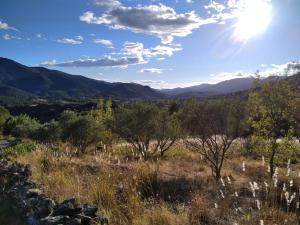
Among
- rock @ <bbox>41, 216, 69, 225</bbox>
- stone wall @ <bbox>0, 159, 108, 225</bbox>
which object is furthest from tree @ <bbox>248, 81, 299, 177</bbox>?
rock @ <bbox>41, 216, 69, 225</bbox>

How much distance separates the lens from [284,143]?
17.8m

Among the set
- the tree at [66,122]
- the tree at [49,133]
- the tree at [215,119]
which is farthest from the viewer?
the tree at [49,133]

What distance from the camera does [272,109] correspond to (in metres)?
17.9

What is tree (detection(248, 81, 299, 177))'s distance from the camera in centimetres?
1752

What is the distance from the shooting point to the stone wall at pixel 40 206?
19.0 feet

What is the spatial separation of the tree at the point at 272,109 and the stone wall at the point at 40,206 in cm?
1152

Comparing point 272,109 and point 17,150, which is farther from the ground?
point 272,109

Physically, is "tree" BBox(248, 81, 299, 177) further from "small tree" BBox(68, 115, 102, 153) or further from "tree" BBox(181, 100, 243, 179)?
"small tree" BBox(68, 115, 102, 153)

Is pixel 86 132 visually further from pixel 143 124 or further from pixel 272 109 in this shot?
pixel 272 109

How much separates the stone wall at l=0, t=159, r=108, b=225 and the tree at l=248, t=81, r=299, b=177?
1152 cm

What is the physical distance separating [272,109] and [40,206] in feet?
44.5

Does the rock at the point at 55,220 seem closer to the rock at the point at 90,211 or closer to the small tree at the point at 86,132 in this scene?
the rock at the point at 90,211

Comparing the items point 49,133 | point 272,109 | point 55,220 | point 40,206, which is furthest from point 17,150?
point 49,133

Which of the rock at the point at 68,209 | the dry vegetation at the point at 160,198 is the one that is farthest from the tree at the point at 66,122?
the rock at the point at 68,209
